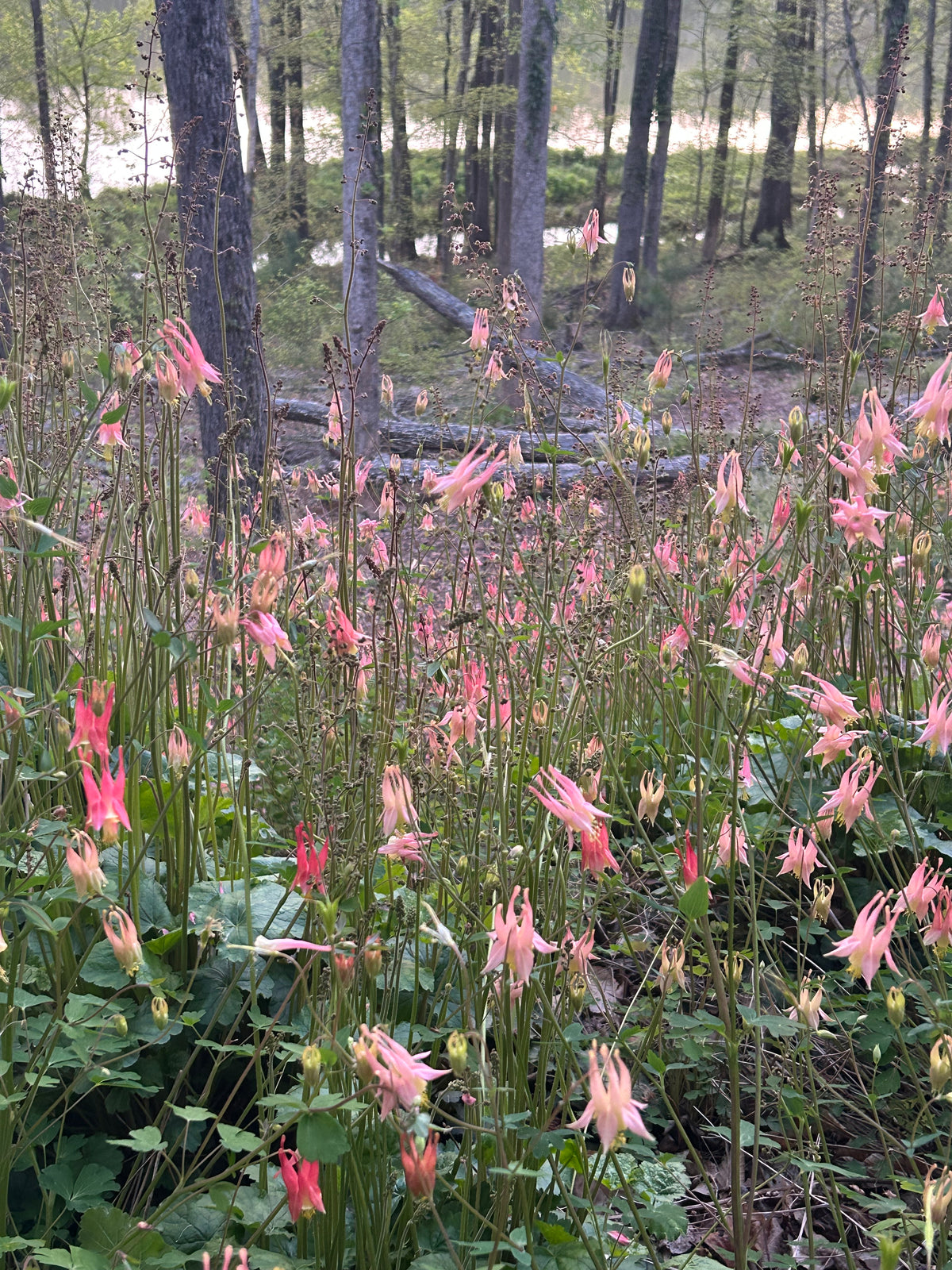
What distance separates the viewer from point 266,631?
1.45 metres

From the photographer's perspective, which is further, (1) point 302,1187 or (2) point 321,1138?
(1) point 302,1187

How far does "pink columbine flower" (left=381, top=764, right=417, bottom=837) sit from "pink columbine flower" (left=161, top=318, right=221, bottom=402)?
79 cm

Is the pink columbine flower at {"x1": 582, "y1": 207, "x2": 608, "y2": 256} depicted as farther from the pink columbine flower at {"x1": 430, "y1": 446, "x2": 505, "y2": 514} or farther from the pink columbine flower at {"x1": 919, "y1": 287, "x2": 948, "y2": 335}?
the pink columbine flower at {"x1": 430, "y1": 446, "x2": 505, "y2": 514}

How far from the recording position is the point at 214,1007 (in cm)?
205

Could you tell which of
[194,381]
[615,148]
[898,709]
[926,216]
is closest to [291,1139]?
[194,381]

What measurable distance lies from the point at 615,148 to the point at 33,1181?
3519 centimetres

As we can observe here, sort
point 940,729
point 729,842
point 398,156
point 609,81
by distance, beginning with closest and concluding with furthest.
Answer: point 940,729 < point 729,842 < point 398,156 < point 609,81

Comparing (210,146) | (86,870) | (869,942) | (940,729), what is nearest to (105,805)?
(86,870)

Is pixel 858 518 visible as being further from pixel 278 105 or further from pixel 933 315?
pixel 278 105

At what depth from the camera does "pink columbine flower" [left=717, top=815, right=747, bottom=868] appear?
1889 millimetres

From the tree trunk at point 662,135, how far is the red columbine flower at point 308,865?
21.8 metres

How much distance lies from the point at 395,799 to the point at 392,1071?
436 mm

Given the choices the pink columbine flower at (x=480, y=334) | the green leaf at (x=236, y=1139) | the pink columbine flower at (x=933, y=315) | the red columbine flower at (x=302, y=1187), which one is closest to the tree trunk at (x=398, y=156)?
the pink columbine flower at (x=933, y=315)

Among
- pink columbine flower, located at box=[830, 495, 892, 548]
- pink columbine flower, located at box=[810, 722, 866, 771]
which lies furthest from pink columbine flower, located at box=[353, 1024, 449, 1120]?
pink columbine flower, located at box=[830, 495, 892, 548]
